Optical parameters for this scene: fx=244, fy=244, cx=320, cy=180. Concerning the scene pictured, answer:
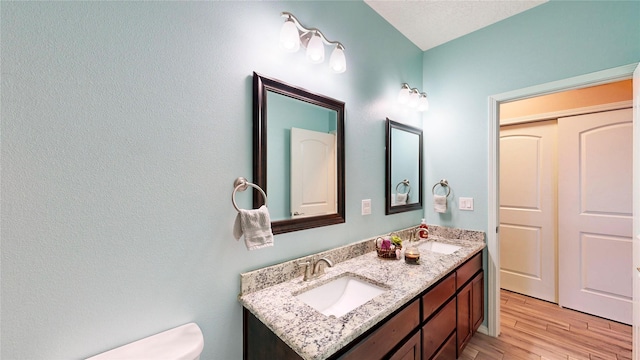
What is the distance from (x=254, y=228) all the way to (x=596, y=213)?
3087 mm

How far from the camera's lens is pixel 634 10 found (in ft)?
4.86

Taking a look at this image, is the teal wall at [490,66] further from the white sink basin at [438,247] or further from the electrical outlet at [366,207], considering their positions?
the electrical outlet at [366,207]

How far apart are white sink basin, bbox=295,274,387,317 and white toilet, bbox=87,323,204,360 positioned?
1.60ft

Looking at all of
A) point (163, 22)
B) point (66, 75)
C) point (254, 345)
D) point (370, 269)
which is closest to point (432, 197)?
point (370, 269)

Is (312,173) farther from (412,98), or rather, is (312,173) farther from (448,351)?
(448,351)

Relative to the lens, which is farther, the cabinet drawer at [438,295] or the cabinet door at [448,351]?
the cabinet door at [448,351]

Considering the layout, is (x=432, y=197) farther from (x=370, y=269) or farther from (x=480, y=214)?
(x=370, y=269)

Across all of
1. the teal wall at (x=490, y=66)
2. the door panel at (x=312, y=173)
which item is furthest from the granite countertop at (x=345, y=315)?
the teal wall at (x=490, y=66)

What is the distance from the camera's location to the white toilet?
0.79 meters

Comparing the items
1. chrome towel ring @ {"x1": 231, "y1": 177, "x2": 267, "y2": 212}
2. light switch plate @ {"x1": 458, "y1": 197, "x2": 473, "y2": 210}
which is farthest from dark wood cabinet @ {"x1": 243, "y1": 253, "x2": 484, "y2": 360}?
chrome towel ring @ {"x1": 231, "y1": 177, "x2": 267, "y2": 212}

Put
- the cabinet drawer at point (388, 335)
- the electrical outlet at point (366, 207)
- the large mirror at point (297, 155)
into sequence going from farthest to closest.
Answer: the electrical outlet at point (366, 207)
the large mirror at point (297, 155)
the cabinet drawer at point (388, 335)

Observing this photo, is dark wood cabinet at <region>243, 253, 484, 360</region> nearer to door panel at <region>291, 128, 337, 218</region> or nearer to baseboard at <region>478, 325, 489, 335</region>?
baseboard at <region>478, 325, 489, 335</region>

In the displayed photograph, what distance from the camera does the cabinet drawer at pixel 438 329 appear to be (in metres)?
1.28

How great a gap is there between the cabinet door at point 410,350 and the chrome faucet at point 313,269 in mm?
469
